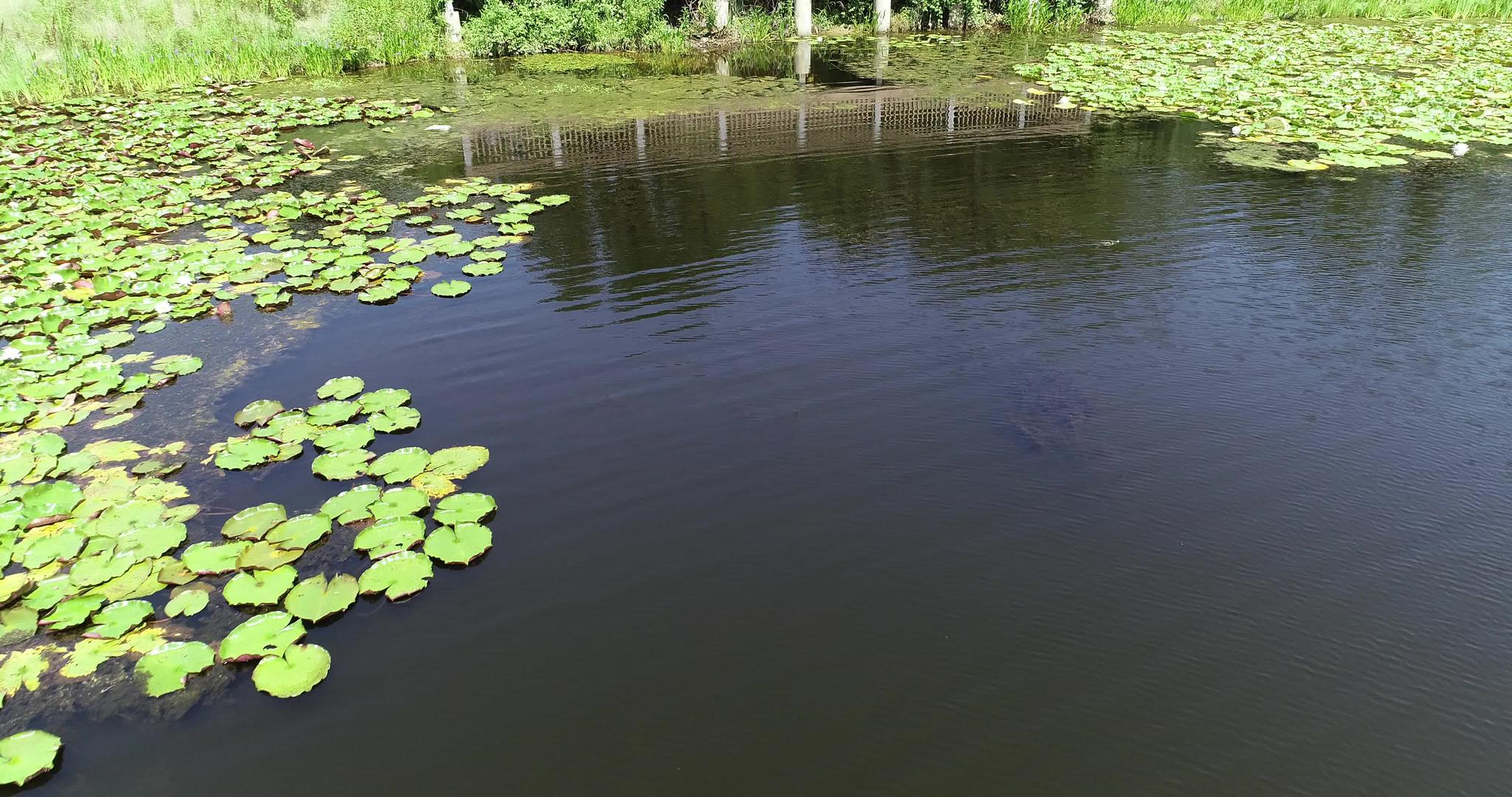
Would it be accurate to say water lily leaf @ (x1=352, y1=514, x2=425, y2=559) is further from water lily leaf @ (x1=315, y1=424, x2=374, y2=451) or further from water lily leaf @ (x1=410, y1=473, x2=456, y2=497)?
water lily leaf @ (x1=315, y1=424, x2=374, y2=451)

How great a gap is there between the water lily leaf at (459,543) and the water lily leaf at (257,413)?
151 centimetres

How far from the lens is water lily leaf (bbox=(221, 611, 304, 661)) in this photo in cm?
318

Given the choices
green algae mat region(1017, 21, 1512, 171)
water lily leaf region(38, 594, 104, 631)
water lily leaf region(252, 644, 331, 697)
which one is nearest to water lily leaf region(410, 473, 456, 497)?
water lily leaf region(252, 644, 331, 697)

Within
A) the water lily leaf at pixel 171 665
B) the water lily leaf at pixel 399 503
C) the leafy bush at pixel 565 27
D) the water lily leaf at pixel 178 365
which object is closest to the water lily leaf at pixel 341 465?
the water lily leaf at pixel 399 503

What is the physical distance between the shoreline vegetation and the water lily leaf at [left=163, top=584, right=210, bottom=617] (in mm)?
12564

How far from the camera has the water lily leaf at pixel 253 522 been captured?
3775 mm

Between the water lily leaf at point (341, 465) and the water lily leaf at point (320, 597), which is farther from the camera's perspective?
the water lily leaf at point (341, 465)

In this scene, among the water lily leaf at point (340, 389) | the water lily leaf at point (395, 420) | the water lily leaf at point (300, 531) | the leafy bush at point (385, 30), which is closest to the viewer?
the water lily leaf at point (300, 531)

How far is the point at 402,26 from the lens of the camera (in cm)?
1545

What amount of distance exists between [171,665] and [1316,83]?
45.9 ft

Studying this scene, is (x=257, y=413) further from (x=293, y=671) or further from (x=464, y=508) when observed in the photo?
(x=293, y=671)

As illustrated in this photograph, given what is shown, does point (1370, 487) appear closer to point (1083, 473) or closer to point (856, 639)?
point (1083, 473)

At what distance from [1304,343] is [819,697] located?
13.1 feet

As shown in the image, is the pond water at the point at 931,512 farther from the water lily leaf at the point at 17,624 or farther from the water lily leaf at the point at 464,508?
the water lily leaf at the point at 17,624
